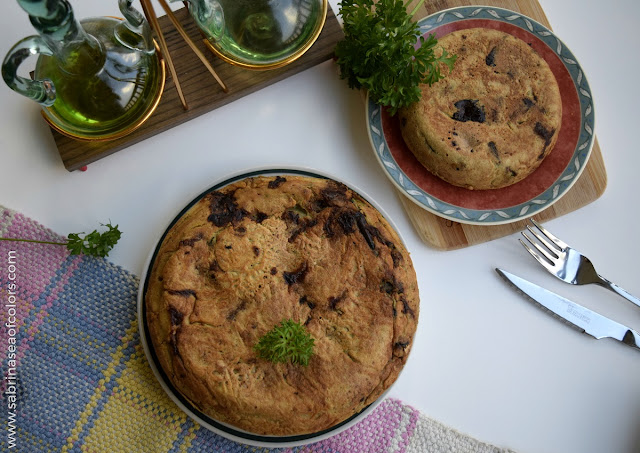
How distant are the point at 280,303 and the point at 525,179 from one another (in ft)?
2.99

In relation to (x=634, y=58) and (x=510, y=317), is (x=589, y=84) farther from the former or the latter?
(x=510, y=317)

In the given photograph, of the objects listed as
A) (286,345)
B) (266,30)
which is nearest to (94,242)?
(286,345)

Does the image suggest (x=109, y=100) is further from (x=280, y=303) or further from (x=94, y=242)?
(x=280, y=303)

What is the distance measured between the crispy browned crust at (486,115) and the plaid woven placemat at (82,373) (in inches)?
31.2

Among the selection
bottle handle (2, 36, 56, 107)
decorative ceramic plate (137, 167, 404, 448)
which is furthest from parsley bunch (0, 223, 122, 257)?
bottle handle (2, 36, 56, 107)

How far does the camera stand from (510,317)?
1.91 meters

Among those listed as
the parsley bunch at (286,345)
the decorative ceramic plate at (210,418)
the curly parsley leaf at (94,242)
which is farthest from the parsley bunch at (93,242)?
the parsley bunch at (286,345)

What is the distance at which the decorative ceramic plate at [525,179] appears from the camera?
1.83m

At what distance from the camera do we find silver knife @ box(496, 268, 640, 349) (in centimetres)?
188

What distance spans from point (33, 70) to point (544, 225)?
171cm

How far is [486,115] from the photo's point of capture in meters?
1.79

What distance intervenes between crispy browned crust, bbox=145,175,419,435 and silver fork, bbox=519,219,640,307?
524 millimetres

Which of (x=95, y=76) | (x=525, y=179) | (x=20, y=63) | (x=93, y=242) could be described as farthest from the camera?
(x=525, y=179)

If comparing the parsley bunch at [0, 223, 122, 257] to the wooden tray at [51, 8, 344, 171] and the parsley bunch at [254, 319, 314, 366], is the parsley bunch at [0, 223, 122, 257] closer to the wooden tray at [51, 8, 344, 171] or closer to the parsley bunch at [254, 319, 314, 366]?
the wooden tray at [51, 8, 344, 171]
